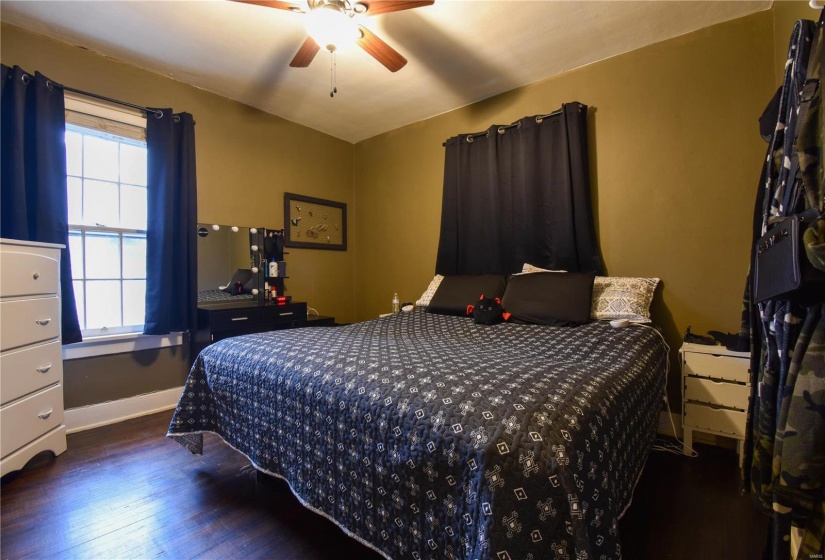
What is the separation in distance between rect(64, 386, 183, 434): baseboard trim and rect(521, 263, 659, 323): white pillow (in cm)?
314

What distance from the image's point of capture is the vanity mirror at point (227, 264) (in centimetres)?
296

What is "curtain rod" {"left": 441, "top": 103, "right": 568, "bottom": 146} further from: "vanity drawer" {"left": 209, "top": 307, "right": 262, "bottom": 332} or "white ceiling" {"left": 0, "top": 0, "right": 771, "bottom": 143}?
"vanity drawer" {"left": 209, "top": 307, "right": 262, "bottom": 332}

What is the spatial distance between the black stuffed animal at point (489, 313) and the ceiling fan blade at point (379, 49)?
5.16 ft

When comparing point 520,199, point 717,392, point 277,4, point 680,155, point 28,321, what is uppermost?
point 277,4

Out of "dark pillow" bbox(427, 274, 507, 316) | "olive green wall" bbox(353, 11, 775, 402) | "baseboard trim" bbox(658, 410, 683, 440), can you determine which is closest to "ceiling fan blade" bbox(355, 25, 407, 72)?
"olive green wall" bbox(353, 11, 775, 402)

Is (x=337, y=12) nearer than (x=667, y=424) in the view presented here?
Yes

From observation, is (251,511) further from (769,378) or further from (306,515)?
(769,378)

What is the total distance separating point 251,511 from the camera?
4.99 feet

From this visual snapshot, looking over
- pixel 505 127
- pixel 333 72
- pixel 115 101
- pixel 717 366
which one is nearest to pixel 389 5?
pixel 333 72

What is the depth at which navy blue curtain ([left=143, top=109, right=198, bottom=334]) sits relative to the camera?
263 cm

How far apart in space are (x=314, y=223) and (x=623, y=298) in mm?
2900

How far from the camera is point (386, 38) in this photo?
2.29 meters

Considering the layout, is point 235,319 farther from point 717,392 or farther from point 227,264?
point 717,392

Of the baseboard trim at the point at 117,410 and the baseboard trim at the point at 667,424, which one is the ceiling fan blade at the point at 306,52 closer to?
the baseboard trim at the point at 117,410
